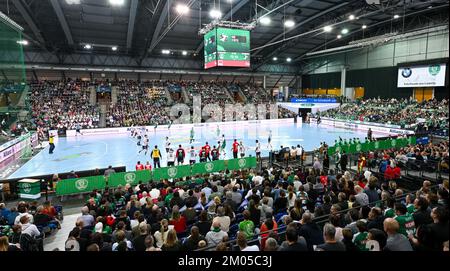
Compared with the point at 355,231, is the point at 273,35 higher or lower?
higher

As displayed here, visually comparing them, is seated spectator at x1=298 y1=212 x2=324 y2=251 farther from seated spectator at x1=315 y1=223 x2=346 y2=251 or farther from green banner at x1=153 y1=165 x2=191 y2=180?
green banner at x1=153 y1=165 x2=191 y2=180

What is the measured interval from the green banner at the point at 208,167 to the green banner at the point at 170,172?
0.36 metres

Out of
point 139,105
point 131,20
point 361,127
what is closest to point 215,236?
point 131,20

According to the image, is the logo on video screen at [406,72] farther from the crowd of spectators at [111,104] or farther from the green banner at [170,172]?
the green banner at [170,172]

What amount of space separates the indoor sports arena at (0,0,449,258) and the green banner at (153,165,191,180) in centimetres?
5

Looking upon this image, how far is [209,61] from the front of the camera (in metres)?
20.3

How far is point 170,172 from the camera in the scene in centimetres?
1348

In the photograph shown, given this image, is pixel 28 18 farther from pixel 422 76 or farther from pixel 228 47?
pixel 422 76

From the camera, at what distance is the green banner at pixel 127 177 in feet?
39.8

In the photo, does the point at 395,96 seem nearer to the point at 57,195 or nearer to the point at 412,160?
the point at 412,160

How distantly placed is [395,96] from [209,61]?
1206 inches

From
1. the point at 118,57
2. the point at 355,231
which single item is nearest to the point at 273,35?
the point at 118,57

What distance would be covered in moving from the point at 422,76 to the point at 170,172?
111 feet
